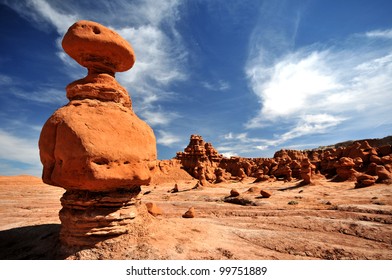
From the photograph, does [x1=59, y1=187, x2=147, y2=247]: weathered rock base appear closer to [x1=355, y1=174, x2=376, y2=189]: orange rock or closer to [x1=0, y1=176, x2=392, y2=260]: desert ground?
[x1=0, y1=176, x2=392, y2=260]: desert ground

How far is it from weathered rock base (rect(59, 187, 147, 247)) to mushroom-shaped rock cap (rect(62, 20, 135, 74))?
14.6 ft

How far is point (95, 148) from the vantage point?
243 inches

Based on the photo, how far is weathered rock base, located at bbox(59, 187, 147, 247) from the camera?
250 inches

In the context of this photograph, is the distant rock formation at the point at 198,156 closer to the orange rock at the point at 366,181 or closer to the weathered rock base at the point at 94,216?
the orange rock at the point at 366,181

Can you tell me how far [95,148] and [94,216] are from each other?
6.43 feet

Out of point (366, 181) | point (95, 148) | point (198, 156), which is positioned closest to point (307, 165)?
point (366, 181)

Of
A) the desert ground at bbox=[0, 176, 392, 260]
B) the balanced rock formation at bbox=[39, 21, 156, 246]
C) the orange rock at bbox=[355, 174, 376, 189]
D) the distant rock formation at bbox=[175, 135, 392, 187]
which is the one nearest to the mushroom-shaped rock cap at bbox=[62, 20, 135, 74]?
the balanced rock formation at bbox=[39, 21, 156, 246]

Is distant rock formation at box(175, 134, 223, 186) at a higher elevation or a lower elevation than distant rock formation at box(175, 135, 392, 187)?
higher

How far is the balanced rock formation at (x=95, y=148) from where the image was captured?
20.4 feet

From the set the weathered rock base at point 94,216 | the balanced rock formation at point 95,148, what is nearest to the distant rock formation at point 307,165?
the balanced rock formation at point 95,148

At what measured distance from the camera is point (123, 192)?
23.2ft
